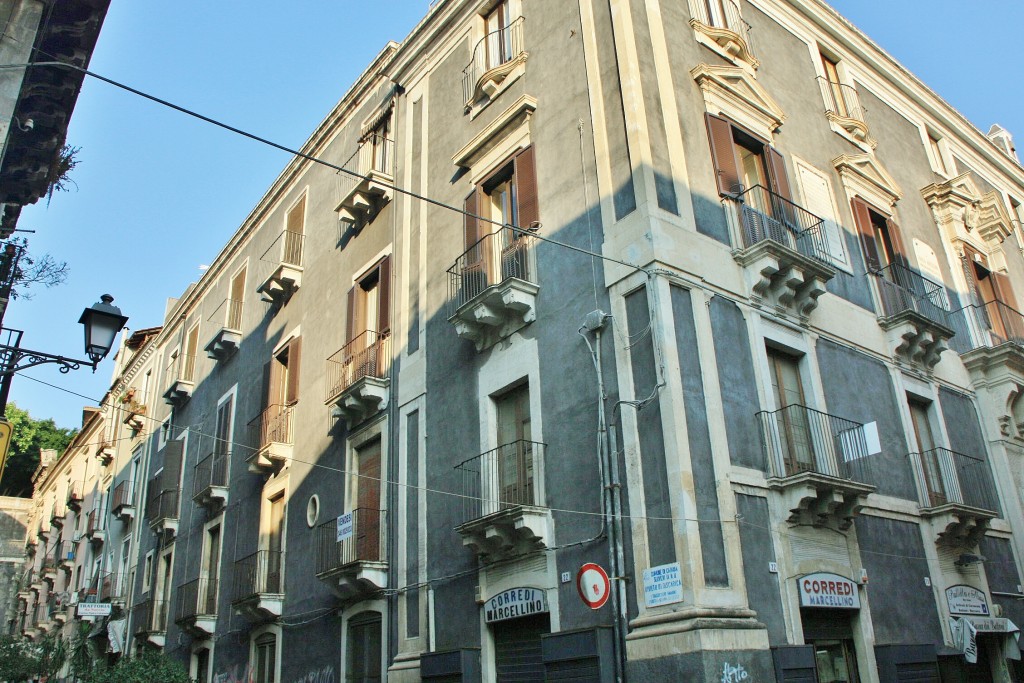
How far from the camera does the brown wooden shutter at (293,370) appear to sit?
19.9 meters

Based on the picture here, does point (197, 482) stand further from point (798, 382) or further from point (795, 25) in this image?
point (795, 25)

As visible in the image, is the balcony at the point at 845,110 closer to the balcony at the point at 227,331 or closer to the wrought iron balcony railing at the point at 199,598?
the balcony at the point at 227,331

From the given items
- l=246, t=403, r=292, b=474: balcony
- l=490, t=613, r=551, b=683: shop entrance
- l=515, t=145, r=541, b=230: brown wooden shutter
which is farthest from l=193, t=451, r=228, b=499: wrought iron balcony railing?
l=515, t=145, r=541, b=230: brown wooden shutter

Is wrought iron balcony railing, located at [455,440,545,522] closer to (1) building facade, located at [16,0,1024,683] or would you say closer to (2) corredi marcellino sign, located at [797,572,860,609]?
(1) building facade, located at [16,0,1024,683]

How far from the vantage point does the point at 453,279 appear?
49.6 ft

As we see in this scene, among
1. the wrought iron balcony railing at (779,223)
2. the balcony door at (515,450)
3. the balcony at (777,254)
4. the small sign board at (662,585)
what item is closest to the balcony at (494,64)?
the wrought iron balcony railing at (779,223)

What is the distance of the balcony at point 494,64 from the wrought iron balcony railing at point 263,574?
33.4 ft

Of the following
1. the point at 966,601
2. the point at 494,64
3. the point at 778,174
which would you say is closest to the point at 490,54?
the point at 494,64

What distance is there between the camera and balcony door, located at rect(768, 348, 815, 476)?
11828mm

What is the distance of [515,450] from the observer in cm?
1291

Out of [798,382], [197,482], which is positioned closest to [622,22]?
[798,382]

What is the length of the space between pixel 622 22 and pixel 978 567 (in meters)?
10.4

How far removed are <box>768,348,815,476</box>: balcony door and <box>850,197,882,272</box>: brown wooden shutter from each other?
365 centimetres

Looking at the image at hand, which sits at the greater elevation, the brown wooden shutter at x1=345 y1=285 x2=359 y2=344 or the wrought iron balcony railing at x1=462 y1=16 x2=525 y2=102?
the wrought iron balcony railing at x1=462 y1=16 x2=525 y2=102
